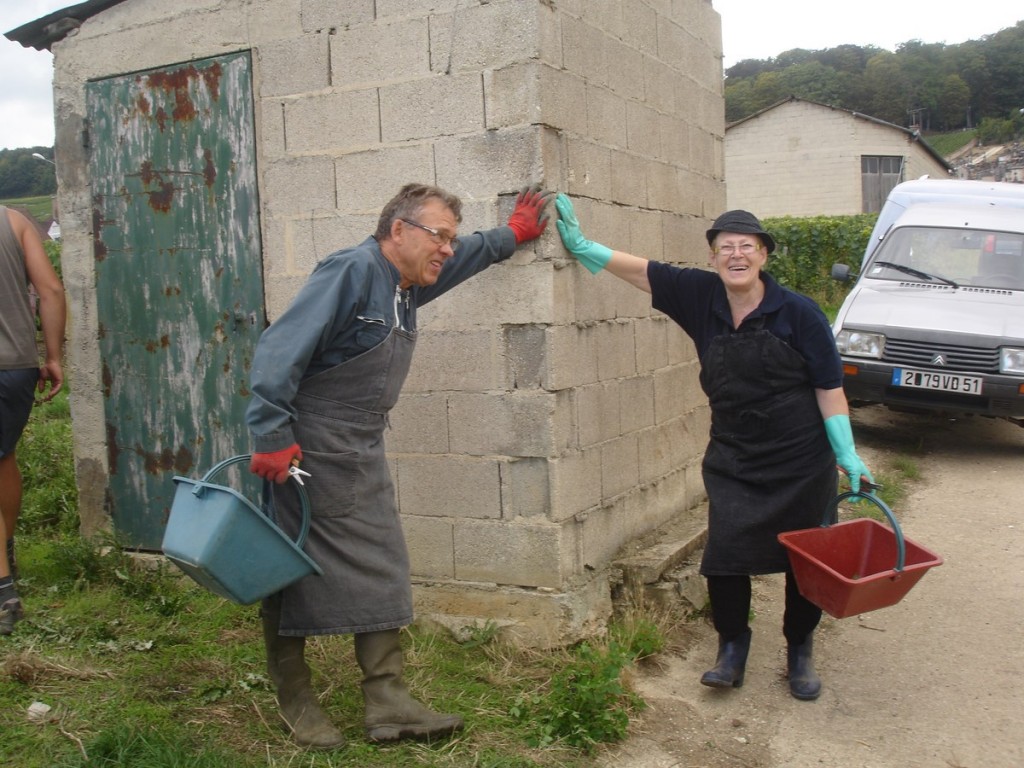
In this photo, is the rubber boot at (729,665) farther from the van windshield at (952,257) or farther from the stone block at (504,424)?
the van windshield at (952,257)

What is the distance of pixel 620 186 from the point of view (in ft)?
15.8

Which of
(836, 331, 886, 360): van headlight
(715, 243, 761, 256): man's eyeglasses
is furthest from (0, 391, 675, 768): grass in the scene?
(836, 331, 886, 360): van headlight

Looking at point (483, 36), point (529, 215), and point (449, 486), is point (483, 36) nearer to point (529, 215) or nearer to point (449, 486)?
point (529, 215)

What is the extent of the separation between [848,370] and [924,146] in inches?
1052

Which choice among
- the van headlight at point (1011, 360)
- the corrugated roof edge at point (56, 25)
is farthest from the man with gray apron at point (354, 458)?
the van headlight at point (1011, 360)

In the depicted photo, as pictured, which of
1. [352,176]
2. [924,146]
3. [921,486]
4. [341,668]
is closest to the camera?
[341,668]

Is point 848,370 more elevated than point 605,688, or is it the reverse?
point 848,370

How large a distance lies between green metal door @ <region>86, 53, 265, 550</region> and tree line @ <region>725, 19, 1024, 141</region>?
6197 cm

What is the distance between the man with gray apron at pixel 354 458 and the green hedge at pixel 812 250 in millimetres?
15829

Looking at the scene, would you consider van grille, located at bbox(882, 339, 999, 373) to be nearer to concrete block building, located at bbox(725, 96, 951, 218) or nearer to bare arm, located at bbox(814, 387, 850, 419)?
bare arm, located at bbox(814, 387, 850, 419)

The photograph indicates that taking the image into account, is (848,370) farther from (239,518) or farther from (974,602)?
(239,518)

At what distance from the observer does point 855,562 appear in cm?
400

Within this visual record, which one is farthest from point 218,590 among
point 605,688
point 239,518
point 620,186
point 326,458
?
point 620,186

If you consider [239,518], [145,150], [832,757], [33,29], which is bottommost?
[832,757]
